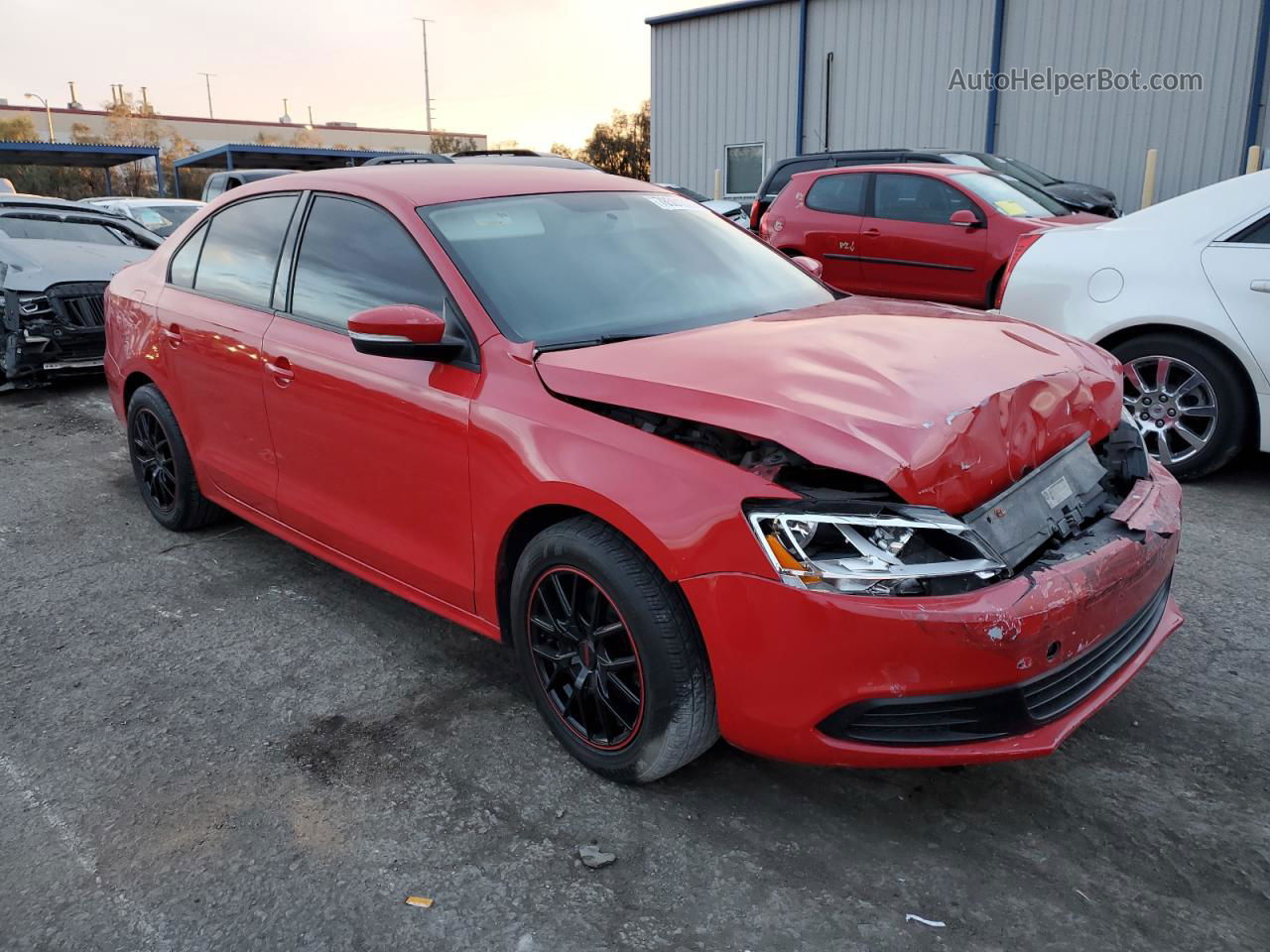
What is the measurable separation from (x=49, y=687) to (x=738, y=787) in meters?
2.37

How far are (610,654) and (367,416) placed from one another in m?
1.22

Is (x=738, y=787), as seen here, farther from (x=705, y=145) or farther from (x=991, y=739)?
(x=705, y=145)

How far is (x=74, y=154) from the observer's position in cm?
3419

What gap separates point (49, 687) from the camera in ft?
11.1

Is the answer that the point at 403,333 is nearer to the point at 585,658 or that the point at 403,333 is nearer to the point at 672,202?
the point at 585,658

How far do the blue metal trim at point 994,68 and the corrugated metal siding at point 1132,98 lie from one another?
108 millimetres

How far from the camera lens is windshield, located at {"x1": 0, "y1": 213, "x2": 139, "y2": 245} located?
8617 mm

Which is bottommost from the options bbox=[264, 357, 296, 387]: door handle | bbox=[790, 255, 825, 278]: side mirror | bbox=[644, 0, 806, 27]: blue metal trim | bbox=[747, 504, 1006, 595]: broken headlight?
bbox=[747, 504, 1006, 595]: broken headlight

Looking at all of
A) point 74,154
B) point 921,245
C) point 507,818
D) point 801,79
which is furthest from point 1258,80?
point 74,154

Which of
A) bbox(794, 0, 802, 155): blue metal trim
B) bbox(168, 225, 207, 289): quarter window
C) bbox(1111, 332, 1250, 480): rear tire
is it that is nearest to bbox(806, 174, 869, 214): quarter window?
bbox(1111, 332, 1250, 480): rear tire

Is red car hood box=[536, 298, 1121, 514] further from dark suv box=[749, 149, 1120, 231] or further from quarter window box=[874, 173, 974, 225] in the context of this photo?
dark suv box=[749, 149, 1120, 231]

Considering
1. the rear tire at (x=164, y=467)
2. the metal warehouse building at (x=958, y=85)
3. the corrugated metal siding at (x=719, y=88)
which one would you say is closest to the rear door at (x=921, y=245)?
the rear tire at (x=164, y=467)

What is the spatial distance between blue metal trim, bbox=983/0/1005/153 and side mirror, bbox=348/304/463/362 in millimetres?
15845

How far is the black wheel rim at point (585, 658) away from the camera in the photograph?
8.57 ft
